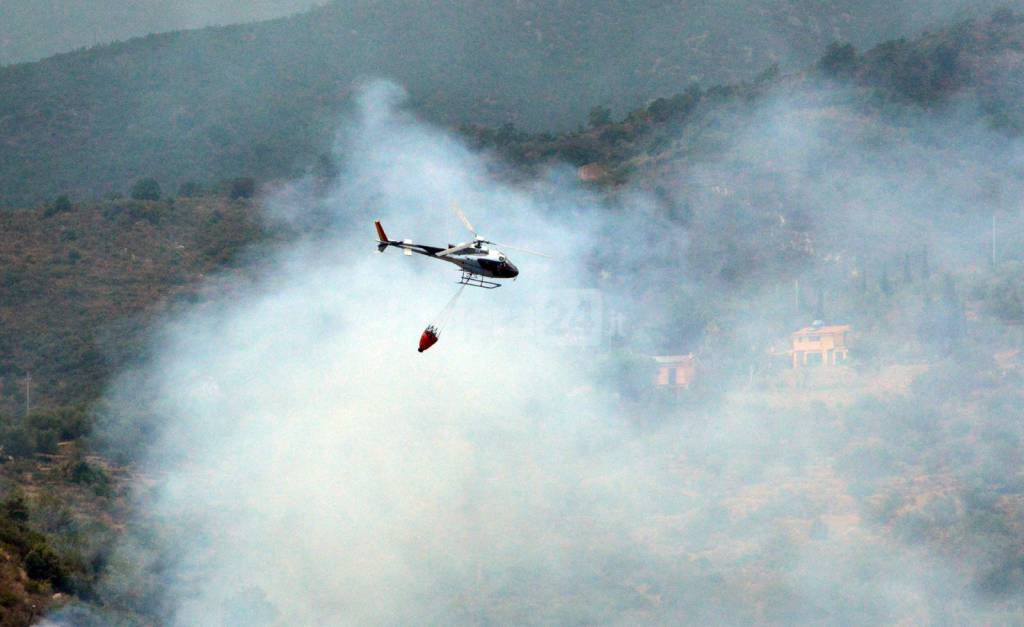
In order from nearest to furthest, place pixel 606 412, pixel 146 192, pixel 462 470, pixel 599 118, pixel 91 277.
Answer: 1. pixel 462 470
2. pixel 606 412
3. pixel 91 277
4. pixel 146 192
5. pixel 599 118

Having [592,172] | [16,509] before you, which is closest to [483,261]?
[16,509]

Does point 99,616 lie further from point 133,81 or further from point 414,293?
point 133,81

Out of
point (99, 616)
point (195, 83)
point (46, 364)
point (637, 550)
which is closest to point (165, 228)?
point (46, 364)

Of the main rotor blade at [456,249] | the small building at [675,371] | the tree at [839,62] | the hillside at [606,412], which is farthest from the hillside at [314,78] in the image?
the main rotor blade at [456,249]

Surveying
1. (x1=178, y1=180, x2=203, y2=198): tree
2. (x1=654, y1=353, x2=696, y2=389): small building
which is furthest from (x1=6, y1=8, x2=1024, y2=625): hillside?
(x1=178, y1=180, x2=203, y2=198): tree

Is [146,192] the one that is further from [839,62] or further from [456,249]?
[456,249]

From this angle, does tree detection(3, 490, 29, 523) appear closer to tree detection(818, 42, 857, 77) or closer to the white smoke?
the white smoke

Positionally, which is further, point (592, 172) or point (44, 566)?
point (592, 172)
